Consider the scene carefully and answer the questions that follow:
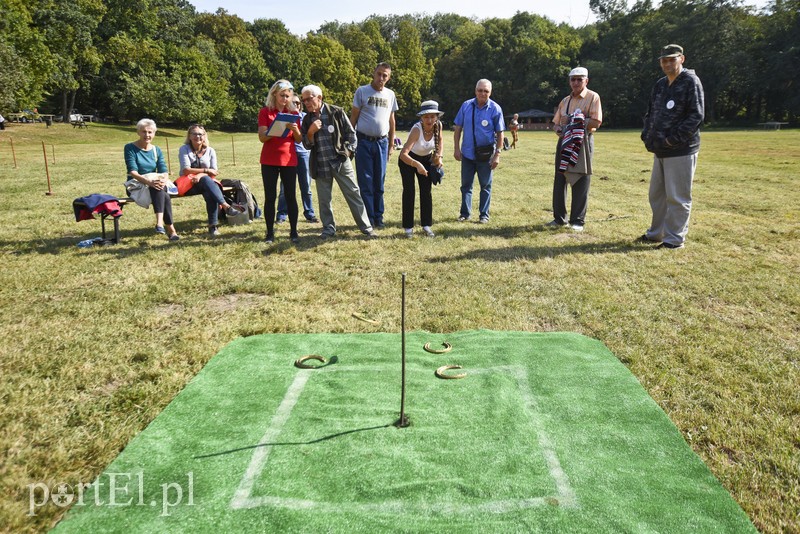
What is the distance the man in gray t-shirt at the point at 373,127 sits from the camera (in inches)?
272

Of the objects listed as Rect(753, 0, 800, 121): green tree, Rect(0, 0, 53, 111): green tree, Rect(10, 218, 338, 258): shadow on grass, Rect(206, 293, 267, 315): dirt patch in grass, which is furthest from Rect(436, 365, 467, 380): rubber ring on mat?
Rect(753, 0, 800, 121): green tree

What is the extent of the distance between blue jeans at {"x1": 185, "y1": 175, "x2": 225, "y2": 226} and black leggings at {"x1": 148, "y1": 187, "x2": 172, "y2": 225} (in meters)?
0.40

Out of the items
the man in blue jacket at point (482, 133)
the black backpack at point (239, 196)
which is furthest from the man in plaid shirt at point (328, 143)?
the man in blue jacket at point (482, 133)

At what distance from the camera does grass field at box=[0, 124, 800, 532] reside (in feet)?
8.55

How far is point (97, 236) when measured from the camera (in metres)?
6.97

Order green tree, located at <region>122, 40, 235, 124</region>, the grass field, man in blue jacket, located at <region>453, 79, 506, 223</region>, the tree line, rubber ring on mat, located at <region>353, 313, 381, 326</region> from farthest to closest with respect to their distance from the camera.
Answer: green tree, located at <region>122, 40, 235, 124</region>, the tree line, man in blue jacket, located at <region>453, 79, 506, 223</region>, rubber ring on mat, located at <region>353, 313, 381, 326</region>, the grass field

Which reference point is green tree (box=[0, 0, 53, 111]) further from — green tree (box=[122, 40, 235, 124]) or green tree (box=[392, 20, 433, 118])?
green tree (box=[392, 20, 433, 118])

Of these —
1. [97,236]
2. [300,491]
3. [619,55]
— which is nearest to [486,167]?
[97,236]

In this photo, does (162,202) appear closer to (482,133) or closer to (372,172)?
(372,172)

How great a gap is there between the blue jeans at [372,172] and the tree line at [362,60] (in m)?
36.5

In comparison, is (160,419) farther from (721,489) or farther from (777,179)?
(777,179)

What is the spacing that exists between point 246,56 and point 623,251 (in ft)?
189

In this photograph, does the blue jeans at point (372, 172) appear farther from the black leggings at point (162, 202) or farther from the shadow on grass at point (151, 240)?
the black leggings at point (162, 202)

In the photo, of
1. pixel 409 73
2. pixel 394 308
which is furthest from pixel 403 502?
pixel 409 73
